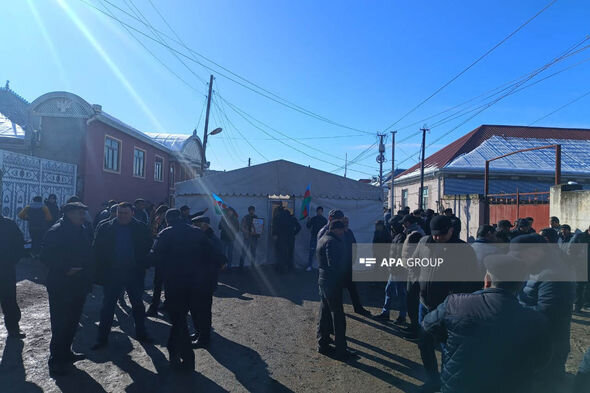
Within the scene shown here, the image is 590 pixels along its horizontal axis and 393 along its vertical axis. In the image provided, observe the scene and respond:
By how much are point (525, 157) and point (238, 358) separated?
69.6 ft

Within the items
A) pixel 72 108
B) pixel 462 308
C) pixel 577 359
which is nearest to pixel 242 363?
pixel 462 308

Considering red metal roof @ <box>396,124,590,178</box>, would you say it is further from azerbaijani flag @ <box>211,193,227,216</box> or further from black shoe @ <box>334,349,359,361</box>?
black shoe @ <box>334,349,359,361</box>

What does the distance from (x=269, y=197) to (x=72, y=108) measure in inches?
355

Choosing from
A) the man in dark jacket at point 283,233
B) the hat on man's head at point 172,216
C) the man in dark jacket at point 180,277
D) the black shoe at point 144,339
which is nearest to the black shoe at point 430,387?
the man in dark jacket at point 180,277

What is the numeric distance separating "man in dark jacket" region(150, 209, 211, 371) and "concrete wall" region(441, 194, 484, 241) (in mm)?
11907

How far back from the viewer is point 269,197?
424 inches

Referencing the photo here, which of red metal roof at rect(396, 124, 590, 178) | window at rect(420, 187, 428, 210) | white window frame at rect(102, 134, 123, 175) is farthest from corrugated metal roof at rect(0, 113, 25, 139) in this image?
red metal roof at rect(396, 124, 590, 178)

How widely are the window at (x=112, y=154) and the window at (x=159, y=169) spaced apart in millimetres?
4548

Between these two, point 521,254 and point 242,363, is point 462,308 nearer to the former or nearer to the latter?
point 521,254

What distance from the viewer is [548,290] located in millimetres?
2775

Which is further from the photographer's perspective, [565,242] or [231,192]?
[231,192]

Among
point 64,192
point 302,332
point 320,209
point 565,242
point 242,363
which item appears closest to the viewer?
point 242,363

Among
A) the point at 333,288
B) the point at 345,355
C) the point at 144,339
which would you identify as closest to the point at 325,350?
the point at 345,355

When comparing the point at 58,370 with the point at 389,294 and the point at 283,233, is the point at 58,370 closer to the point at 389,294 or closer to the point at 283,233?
the point at 389,294
